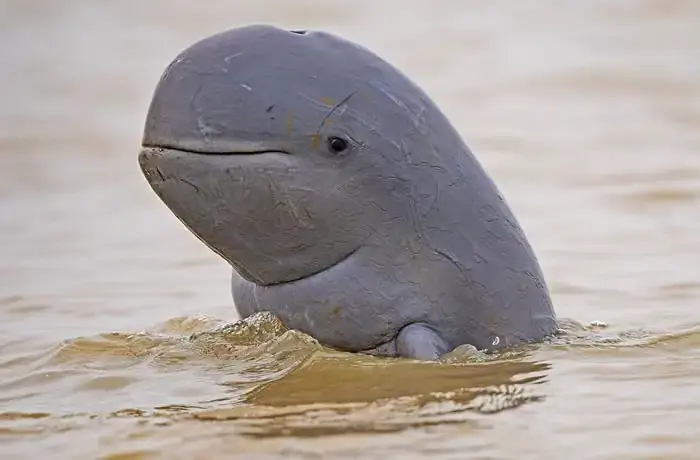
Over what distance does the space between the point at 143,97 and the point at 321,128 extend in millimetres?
10519

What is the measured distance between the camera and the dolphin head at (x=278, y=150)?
5125mm

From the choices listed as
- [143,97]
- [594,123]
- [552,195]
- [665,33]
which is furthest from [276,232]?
[665,33]

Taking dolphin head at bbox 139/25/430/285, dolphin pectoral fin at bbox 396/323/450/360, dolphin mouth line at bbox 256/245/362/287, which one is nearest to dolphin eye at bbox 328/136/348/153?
dolphin head at bbox 139/25/430/285

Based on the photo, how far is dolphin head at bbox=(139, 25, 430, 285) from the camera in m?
5.12

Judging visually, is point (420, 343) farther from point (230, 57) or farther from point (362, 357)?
point (230, 57)

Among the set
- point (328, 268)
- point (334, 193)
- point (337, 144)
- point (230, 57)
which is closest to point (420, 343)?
point (328, 268)

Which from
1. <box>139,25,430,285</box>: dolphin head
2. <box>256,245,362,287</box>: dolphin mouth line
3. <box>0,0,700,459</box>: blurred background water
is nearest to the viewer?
<box>0,0,700,459</box>: blurred background water

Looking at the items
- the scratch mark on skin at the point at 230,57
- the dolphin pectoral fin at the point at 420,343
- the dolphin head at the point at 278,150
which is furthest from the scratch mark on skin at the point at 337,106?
the dolphin pectoral fin at the point at 420,343

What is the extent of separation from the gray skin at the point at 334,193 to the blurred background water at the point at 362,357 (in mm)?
153

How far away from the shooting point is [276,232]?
520 centimetres

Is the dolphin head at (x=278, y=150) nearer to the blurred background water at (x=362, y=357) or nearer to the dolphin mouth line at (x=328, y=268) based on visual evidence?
the dolphin mouth line at (x=328, y=268)

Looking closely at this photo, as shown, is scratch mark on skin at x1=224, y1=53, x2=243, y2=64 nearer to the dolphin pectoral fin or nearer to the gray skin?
the gray skin

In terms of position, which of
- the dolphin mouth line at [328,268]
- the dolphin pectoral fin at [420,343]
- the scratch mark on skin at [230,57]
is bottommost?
the dolphin pectoral fin at [420,343]

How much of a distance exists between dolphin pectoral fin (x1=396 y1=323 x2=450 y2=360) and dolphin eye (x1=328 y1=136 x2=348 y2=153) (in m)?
0.60
